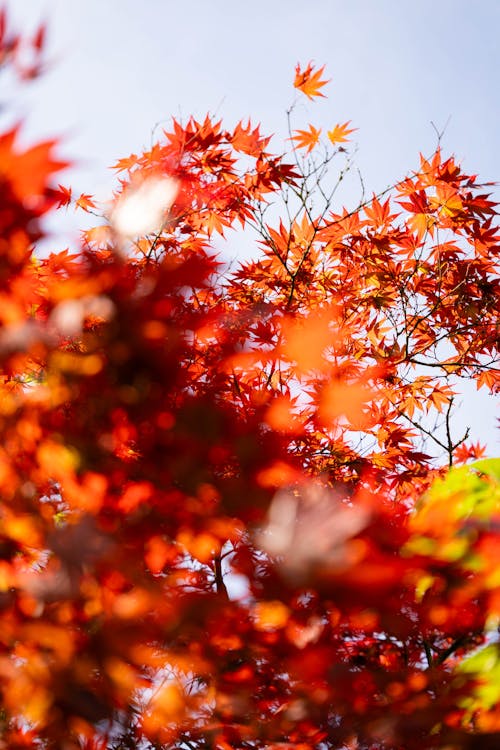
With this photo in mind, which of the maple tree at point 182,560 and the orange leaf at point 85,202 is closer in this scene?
the maple tree at point 182,560

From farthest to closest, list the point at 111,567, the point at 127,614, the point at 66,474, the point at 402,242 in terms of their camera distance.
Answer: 1. the point at 402,242
2. the point at 66,474
3. the point at 111,567
4. the point at 127,614

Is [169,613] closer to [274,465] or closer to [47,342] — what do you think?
[274,465]

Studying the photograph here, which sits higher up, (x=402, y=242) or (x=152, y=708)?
(x=402, y=242)

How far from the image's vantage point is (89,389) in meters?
2.04

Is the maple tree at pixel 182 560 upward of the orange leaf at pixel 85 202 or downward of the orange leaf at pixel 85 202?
downward

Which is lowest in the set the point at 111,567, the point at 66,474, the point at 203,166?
the point at 111,567

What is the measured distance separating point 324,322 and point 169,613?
2.59 metres

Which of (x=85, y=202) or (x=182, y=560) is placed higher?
(x=85, y=202)

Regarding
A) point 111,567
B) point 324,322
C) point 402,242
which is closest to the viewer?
point 111,567

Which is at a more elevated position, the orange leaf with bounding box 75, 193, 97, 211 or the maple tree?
the orange leaf with bounding box 75, 193, 97, 211

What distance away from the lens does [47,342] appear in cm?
212

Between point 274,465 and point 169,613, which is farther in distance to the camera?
point 274,465

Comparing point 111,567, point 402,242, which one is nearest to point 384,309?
point 402,242

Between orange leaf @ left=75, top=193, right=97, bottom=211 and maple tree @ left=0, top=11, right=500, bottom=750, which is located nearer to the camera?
maple tree @ left=0, top=11, right=500, bottom=750
